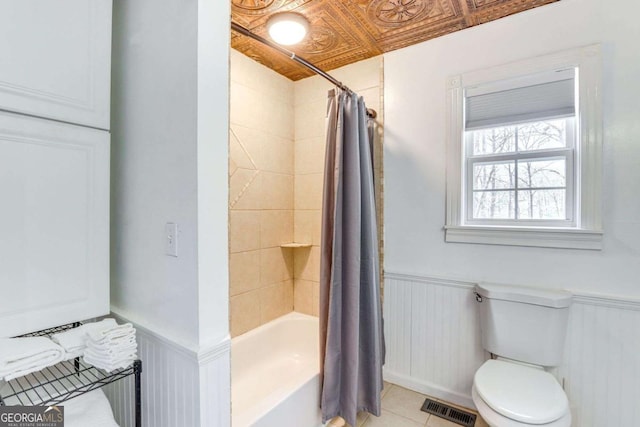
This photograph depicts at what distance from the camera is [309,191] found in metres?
2.50

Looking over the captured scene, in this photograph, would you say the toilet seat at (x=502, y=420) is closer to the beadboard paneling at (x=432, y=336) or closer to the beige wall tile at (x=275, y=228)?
the beadboard paneling at (x=432, y=336)

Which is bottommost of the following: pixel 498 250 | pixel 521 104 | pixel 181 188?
pixel 498 250

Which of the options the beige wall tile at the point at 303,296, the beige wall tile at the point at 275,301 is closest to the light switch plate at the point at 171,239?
the beige wall tile at the point at 275,301

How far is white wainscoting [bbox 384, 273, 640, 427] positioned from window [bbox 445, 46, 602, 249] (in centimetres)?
36

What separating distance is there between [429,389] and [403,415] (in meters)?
0.28

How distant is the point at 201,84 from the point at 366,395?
179cm

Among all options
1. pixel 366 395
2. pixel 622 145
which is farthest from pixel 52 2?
pixel 622 145

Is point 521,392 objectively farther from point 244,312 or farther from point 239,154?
point 239,154

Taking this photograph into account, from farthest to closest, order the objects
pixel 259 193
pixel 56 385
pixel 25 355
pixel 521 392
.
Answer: pixel 259 193, pixel 521 392, pixel 56 385, pixel 25 355

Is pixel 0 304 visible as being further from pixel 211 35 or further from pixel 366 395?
pixel 366 395

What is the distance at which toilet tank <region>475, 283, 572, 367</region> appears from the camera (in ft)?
5.12

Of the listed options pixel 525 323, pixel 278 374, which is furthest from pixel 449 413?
pixel 278 374

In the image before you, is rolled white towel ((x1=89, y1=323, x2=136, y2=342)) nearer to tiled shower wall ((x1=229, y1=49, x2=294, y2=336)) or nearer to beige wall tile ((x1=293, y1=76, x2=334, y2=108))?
tiled shower wall ((x1=229, y1=49, x2=294, y2=336))

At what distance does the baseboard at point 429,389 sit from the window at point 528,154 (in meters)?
0.98
